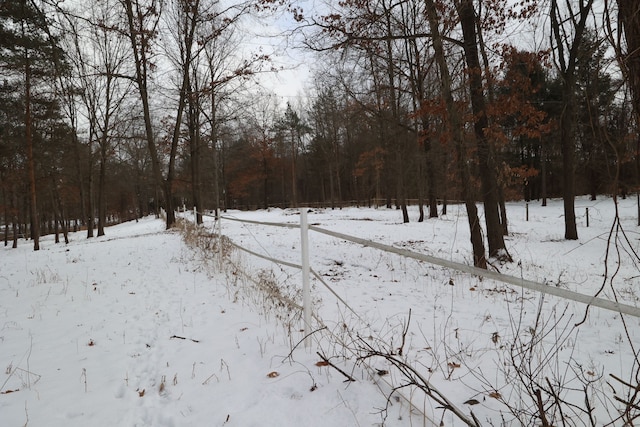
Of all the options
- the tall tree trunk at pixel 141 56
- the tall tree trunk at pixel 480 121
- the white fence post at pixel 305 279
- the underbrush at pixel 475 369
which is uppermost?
the tall tree trunk at pixel 141 56

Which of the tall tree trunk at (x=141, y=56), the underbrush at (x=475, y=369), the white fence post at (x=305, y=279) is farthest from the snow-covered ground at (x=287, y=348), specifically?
the tall tree trunk at (x=141, y=56)

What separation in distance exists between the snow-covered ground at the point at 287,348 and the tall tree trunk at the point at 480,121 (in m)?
1.57

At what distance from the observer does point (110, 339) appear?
3.79 meters

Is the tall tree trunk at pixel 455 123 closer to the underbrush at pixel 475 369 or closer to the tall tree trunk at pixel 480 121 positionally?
the tall tree trunk at pixel 480 121

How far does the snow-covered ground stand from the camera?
8.02 feet

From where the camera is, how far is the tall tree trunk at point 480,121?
728 cm

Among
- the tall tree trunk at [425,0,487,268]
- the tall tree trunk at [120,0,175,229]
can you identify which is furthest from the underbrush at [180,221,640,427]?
the tall tree trunk at [120,0,175,229]

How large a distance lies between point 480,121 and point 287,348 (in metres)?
7.00

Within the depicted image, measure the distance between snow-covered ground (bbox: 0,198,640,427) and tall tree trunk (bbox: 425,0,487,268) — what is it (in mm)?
994

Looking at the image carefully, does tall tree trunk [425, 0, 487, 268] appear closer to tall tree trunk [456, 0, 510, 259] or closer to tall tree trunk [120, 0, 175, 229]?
tall tree trunk [456, 0, 510, 259]

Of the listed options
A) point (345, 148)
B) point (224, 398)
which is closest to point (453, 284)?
point (224, 398)

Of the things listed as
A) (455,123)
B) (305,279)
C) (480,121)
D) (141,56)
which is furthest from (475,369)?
(141,56)

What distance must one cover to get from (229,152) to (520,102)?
40212 mm

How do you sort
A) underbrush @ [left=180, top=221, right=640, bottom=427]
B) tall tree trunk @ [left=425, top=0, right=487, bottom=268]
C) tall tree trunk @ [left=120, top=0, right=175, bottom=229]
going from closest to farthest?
underbrush @ [left=180, top=221, right=640, bottom=427] → tall tree trunk @ [left=425, top=0, right=487, bottom=268] → tall tree trunk @ [left=120, top=0, right=175, bottom=229]
